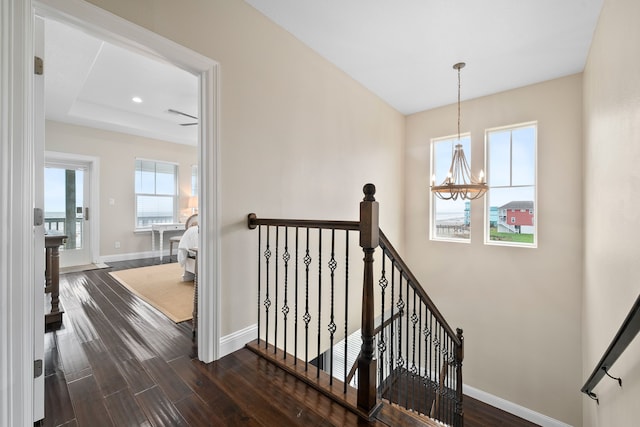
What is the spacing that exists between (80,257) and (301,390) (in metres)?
5.51

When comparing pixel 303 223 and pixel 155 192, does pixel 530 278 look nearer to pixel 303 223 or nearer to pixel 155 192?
pixel 303 223

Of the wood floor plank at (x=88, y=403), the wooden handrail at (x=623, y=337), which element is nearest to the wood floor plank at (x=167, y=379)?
the wood floor plank at (x=88, y=403)

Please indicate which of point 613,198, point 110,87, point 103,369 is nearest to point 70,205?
point 110,87

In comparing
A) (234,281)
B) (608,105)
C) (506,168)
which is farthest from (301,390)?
(506,168)

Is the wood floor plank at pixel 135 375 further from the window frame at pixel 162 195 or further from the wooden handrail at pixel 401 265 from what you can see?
the window frame at pixel 162 195

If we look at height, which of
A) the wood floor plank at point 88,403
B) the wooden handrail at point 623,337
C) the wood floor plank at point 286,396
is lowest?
the wood floor plank at point 286,396

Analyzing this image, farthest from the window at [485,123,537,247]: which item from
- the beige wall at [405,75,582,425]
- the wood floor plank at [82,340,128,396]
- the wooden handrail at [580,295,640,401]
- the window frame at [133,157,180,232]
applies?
the window frame at [133,157,180,232]

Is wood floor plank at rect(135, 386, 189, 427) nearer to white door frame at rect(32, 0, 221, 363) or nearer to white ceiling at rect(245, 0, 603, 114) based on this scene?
white door frame at rect(32, 0, 221, 363)

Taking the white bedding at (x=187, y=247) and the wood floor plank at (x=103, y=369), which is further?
the white bedding at (x=187, y=247)

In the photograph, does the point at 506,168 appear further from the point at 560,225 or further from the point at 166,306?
the point at 166,306

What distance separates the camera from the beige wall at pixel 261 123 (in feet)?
6.12

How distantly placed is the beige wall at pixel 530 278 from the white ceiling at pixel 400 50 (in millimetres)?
366

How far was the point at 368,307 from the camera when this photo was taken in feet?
4.76

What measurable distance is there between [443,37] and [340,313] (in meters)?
3.14
